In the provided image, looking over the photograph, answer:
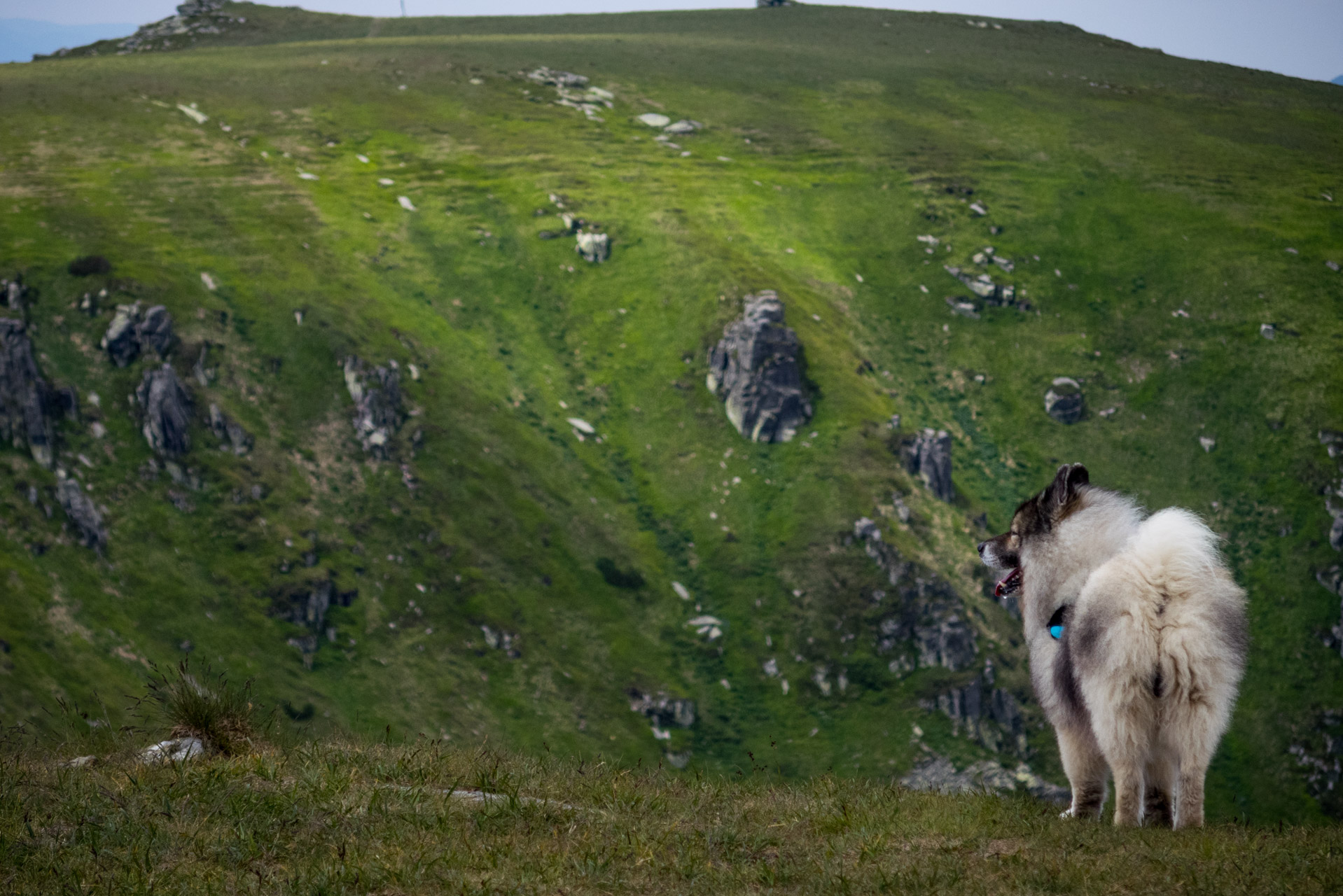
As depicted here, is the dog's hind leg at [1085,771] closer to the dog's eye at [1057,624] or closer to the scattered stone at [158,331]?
the dog's eye at [1057,624]

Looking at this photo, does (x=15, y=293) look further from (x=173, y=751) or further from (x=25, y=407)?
(x=173, y=751)

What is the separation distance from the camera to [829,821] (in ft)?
28.3

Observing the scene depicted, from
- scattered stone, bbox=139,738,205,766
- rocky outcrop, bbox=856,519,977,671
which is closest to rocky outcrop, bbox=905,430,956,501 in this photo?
rocky outcrop, bbox=856,519,977,671

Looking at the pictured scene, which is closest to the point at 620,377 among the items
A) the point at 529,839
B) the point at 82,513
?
the point at 82,513

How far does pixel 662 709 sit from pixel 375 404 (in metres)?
34.6

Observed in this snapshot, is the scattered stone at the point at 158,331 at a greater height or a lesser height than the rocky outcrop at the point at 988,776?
greater

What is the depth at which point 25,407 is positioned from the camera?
6631 cm

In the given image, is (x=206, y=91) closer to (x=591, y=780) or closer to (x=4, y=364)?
(x=4, y=364)

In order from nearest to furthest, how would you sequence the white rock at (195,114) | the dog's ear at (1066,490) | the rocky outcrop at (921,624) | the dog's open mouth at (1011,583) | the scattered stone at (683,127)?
1. the dog's ear at (1066,490)
2. the dog's open mouth at (1011,583)
3. the rocky outcrop at (921,624)
4. the white rock at (195,114)
5. the scattered stone at (683,127)

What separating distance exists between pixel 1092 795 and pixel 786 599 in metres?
66.8

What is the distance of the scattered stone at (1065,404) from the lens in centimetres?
8950

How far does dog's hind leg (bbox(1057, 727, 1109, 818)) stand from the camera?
10516mm

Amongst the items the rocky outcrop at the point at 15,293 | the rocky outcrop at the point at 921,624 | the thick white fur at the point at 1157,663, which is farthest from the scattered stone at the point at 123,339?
the thick white fur at the point at 1157,663

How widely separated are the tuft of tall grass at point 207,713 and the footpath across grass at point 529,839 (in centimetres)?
50
